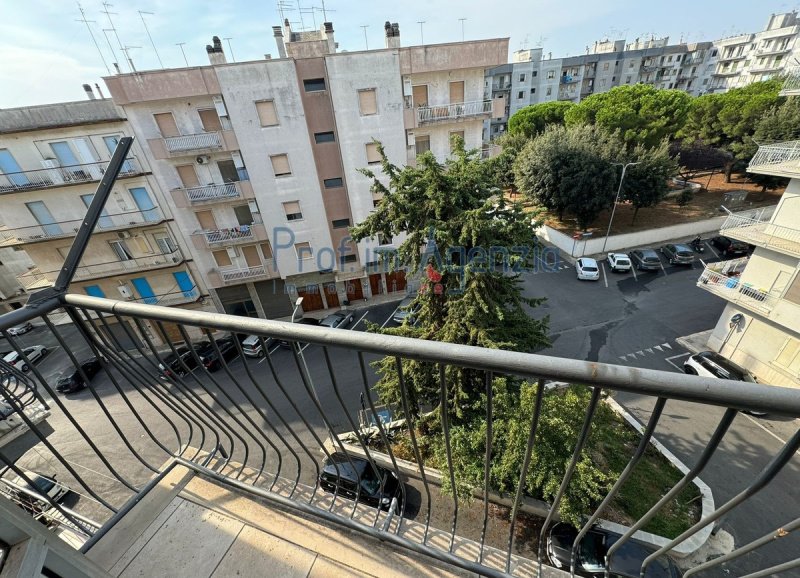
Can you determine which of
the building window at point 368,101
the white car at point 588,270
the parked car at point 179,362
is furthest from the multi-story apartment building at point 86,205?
the white car at point 588,270

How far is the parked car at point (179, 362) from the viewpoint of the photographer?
5.74ft

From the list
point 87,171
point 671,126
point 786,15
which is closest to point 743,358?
point 671,126

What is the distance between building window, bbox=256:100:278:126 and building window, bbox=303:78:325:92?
4.39 feet

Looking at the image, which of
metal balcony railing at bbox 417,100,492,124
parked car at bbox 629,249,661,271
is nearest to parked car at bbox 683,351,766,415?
parked car at bbox 629,249,661,271

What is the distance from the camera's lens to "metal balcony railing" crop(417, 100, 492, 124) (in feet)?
41.9

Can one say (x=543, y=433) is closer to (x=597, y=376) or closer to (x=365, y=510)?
(x=365, y=510)

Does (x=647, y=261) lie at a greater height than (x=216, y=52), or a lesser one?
lesser

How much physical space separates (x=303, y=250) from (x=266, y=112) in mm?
5359

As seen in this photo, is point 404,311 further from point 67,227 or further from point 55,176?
point 55,176

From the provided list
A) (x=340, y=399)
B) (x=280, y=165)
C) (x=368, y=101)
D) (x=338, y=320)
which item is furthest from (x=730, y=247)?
(x=340, y=399)

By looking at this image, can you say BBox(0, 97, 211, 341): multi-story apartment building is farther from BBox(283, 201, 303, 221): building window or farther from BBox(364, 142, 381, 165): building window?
BBox(364, 142, 381, 165): building window

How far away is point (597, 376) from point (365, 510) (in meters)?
2.11

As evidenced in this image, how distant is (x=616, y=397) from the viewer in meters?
9.52

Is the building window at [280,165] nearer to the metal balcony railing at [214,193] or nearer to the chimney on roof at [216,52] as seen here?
the metal balcony railing at [214,193]
